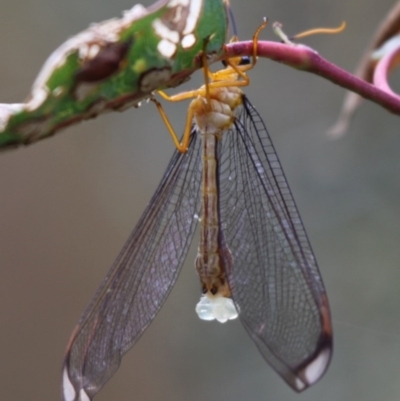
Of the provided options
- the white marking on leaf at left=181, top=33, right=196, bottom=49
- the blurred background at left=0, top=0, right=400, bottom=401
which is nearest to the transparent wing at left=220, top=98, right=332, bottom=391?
the white marking on leaf at left=181, top=33, right=196, bottom=49

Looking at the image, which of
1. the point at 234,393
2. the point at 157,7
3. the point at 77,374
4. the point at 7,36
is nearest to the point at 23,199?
the point at 7,36

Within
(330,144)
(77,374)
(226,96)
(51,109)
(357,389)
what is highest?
(51,109)

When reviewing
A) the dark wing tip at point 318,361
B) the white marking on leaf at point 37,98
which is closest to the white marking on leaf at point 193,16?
the white marking on leaf at point 37,98

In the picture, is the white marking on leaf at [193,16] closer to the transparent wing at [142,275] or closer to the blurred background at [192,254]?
the transparent wing at [142,275]

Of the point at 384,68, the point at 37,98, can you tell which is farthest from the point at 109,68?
the point at 384,68

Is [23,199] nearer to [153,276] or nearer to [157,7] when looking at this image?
[153,276]

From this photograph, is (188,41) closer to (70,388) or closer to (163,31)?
(163,31)
